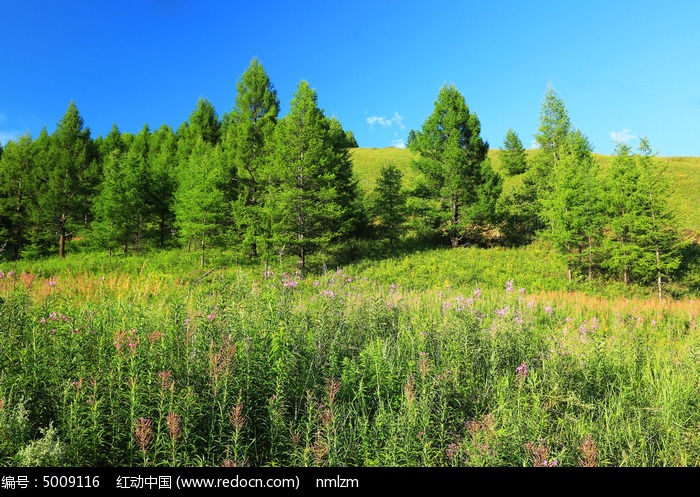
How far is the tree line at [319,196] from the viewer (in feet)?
58.7

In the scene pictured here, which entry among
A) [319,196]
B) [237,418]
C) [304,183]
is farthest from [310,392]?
[304,183]

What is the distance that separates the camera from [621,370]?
14.8ft

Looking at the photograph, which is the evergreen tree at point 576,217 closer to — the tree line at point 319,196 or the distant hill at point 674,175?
the tree line at point 319,196

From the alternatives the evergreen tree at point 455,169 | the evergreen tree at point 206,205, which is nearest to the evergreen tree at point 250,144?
the evergreen tree at point 206,205

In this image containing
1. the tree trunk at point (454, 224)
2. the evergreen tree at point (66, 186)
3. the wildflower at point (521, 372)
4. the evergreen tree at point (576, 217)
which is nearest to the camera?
Result: the wildflower at point (521, 372)

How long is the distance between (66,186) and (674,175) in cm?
5512

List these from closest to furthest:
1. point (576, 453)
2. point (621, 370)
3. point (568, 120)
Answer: point (576, 453) < point (621, 370) < point (568, 120)

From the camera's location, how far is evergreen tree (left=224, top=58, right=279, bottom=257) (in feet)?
65.6

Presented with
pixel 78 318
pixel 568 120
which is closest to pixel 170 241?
pixel 78 318

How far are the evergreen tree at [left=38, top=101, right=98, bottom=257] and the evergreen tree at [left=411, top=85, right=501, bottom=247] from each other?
2526 cm

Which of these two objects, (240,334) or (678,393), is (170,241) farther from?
(678,393)

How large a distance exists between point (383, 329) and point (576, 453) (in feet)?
8.82

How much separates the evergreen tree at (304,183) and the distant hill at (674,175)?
8488mm

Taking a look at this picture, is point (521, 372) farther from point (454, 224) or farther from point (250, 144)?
point (250, 144)
